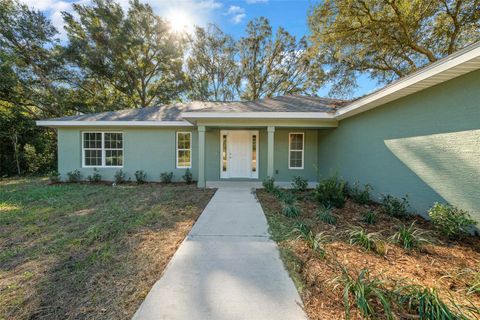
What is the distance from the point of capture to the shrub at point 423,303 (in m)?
1.59

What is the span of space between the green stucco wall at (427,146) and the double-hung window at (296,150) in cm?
271

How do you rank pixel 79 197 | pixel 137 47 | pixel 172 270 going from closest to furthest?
1. pixel 172 270
2. pixel 79 197
3. pixel 137 47

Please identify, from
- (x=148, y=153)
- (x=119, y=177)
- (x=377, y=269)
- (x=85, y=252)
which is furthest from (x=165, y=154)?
(x=377, y=269)

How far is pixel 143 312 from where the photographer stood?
5.97 feet

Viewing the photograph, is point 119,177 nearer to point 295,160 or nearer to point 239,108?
point 239,108

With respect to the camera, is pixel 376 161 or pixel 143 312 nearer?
pixel 143 312

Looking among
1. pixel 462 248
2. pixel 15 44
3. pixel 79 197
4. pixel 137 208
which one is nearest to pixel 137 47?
pixel 15 44

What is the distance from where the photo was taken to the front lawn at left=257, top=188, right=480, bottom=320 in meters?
1.76

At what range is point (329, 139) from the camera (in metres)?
8.05

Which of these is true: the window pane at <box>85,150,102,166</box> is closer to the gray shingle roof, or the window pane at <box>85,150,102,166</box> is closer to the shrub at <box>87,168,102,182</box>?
the shrub at <box>87,168,102,182</box>

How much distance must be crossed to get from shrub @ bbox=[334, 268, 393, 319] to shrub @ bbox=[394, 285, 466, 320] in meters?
0.13

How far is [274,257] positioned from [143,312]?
64.0 inches

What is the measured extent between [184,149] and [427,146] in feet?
26.1

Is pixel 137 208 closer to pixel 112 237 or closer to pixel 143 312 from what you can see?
pixel 112 237
